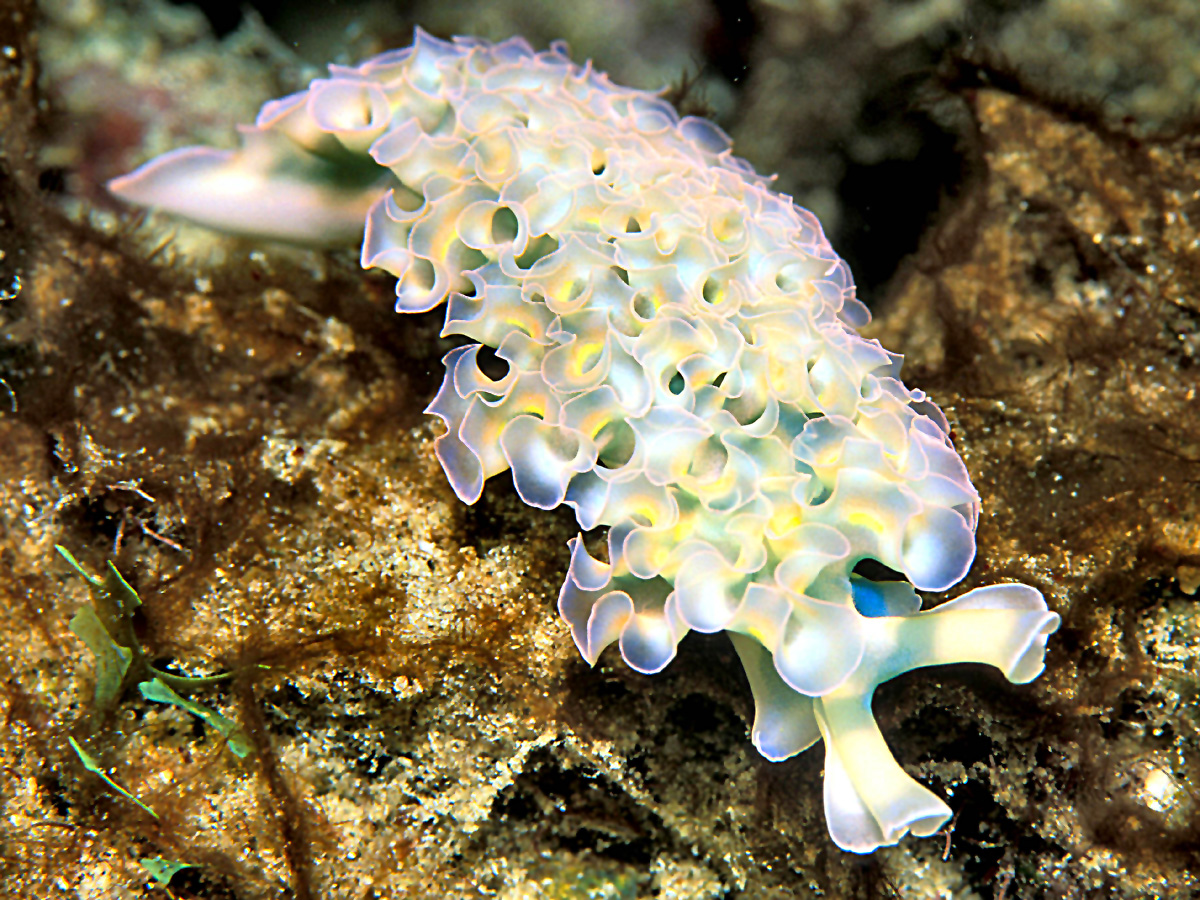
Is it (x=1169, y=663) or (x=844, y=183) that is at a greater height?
(x=844, y=183)

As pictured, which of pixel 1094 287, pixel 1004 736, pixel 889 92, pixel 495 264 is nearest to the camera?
pixel 495 264

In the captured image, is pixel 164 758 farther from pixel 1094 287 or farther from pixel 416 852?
pixel 1094 287

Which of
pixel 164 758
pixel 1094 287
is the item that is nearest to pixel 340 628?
pixel 164 758

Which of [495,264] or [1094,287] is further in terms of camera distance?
[1094,287]

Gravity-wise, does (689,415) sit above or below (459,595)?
above

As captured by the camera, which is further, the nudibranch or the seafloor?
the seafloor
